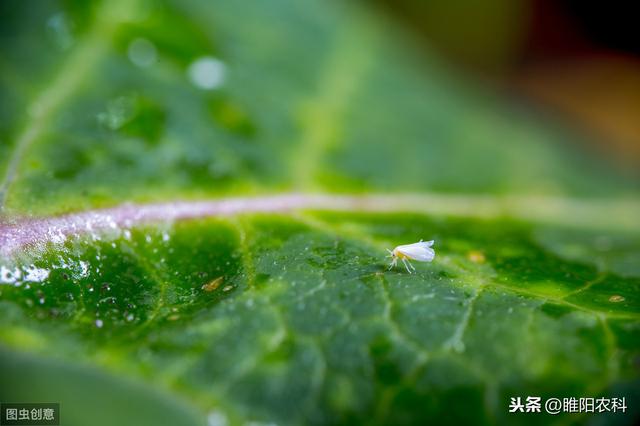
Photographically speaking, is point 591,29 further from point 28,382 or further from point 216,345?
point 28,382

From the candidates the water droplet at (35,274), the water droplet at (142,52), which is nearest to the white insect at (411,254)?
the water droplet at (35,274)

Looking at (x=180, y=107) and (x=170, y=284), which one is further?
(x=180, y=107)

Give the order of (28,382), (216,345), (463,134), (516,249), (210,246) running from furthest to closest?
(463,134) < (516,249) < (210,246) < (216,345) < (28,382)

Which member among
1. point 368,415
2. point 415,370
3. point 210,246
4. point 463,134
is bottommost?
point 368,415

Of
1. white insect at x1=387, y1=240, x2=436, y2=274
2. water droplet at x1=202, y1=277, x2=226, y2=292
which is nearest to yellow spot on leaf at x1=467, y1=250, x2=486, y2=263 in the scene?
white insect at x1=387, y1=240, x2=436, y2=274

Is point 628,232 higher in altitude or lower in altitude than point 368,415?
higher

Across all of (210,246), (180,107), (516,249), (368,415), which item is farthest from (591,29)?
(368,415)

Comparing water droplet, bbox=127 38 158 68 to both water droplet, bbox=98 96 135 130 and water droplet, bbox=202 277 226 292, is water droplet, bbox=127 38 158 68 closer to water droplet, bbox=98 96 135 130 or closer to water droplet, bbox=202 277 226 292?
water droplet, bbox=98 96 135 130
